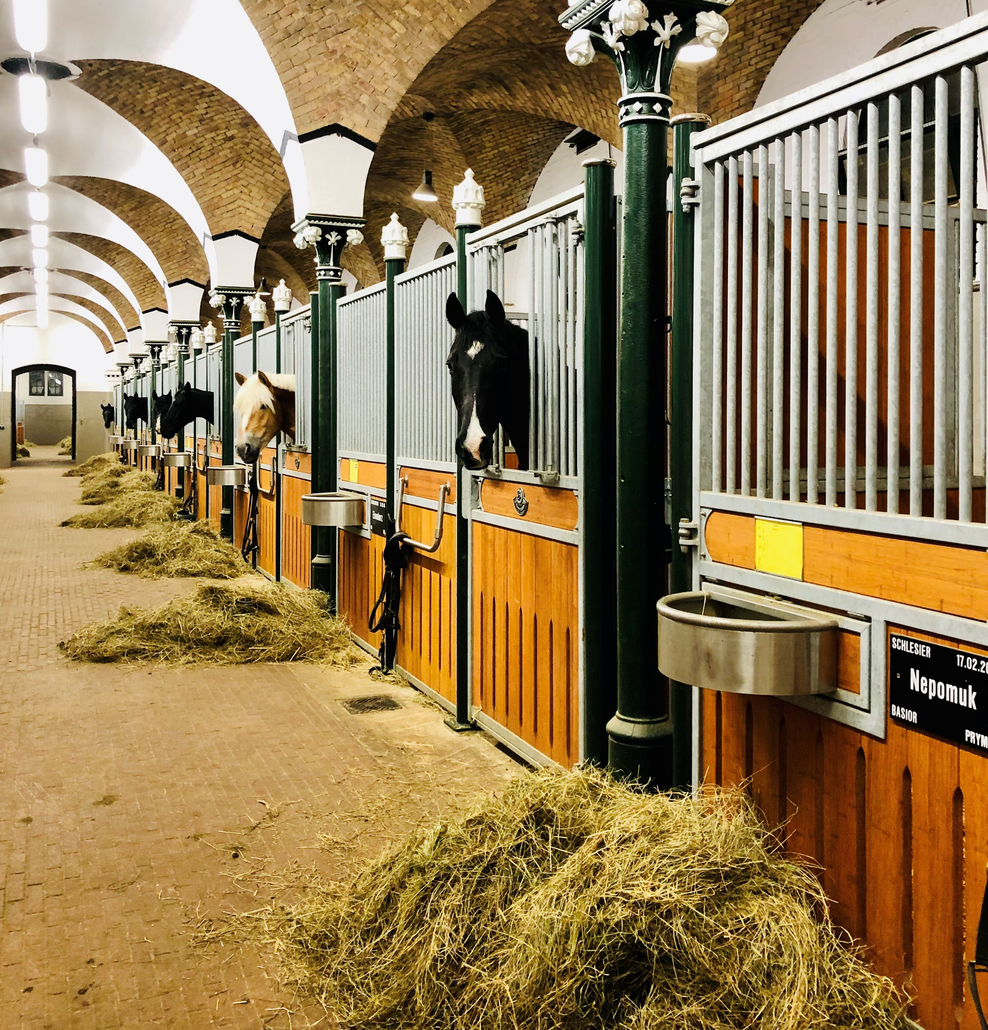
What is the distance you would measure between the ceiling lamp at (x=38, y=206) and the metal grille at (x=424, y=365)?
52.7ft

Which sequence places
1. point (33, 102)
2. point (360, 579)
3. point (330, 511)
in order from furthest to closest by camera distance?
point (33, 102) < point (360, 579) < point (330, 511)

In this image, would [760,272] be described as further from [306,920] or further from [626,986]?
[306,920]

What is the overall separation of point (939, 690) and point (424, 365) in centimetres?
345

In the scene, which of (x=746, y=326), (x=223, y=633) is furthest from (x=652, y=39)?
(x=223, y=633)

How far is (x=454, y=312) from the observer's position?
13.0 ft

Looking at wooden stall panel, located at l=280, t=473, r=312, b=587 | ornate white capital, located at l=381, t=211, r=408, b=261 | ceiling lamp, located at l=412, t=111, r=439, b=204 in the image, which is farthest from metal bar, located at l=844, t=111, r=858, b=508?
ceiling lamp, located at l=412, t=111, r=439, b=204

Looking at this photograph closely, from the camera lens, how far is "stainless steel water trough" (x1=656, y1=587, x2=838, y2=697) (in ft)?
7.25

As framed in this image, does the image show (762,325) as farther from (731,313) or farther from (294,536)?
(294,536)

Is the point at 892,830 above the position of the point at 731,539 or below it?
below

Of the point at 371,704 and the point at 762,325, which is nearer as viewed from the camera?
the point at 762,325

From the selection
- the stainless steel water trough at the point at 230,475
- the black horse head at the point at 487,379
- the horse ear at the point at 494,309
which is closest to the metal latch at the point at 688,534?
the black horse head at the point at 487,379

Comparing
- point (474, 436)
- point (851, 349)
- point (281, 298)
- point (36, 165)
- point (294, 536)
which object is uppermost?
point (36, 165)

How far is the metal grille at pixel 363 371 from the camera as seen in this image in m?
5.92

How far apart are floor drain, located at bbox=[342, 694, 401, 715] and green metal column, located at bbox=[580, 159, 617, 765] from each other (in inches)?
67.3
